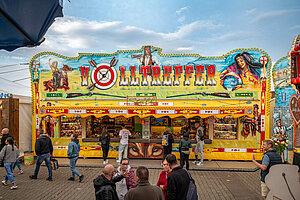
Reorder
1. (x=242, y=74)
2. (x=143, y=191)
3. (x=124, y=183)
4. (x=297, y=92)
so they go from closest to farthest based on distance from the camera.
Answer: (x=143, y=191) < (x=124, y=183) < (x=297, y=92) < (x=242, y=74)

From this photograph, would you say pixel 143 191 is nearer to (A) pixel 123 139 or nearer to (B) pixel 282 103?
(A) pixel 123 139

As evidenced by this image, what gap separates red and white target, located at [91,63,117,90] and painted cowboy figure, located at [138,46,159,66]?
1586mm

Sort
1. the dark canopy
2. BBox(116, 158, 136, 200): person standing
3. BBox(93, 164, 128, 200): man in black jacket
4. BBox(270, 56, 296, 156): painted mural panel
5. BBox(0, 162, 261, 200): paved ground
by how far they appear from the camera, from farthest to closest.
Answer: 1. BBox(270, 56, 296, 156): painted mural panel
2. BBox(0, 162, 261, 200): paved ground
3. BBox(116, 158, 136, 200): person standing
4. BBox(93, 164, 128, 200): man in black jacket
5. the dark canopy

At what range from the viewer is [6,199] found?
255 inches

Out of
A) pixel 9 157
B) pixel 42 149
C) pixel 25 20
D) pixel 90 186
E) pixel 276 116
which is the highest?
pixel 25 20

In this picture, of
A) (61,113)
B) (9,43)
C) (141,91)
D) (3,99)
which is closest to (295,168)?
(9,43)

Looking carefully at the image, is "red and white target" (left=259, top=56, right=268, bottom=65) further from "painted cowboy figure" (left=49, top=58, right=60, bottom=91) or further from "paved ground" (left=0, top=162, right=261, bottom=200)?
"painted cowboy figure" (left=49, top=58, right=60, bottom=91)

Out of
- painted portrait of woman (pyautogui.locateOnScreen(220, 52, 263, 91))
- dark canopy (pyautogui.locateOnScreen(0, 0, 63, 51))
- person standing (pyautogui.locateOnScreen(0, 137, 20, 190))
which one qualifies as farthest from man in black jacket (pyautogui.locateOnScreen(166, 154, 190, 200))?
painted portrait of woman (pyautogui.locateOnScreen(220, 52, 263, 91))

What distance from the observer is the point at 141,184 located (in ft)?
11.7

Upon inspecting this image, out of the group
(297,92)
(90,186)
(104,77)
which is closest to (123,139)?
(90,186)

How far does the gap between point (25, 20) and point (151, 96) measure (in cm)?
885

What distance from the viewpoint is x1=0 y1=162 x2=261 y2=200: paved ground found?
677 cm

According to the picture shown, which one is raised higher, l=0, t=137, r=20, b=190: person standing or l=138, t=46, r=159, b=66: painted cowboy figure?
l=138, t=46, r=159, b=66: painted cowboy figure

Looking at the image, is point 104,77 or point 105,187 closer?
point 105,187
